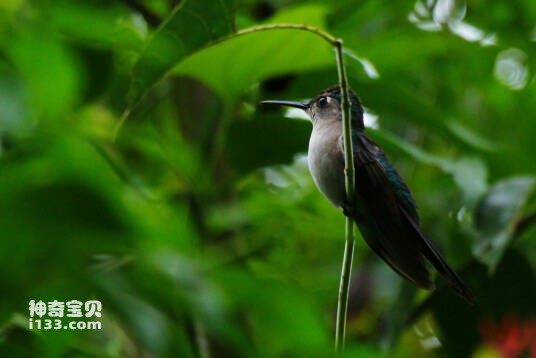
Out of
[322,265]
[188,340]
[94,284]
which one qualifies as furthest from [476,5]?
[94,284]

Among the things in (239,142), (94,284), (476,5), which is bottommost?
(94,284)

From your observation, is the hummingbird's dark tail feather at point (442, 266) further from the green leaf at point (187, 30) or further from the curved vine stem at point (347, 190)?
the green leaf at point (187, 30)

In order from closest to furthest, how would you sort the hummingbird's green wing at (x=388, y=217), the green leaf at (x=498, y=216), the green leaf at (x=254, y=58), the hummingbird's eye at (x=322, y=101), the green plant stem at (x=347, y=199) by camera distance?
the green plant stem at (x=347, y=199), the hummingbird's green wing at (x=388, y=217), the hummingbird's eye at (x=322, y=101), the green leaf at (x=254, y=58), the green leaf at (x=498, y=216)

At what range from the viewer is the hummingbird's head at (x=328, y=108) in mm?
1260

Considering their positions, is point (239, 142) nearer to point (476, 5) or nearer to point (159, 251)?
point (159, 251)

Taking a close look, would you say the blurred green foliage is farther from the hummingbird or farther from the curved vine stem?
the curved vine stem

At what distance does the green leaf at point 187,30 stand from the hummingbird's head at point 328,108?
0.16 metres

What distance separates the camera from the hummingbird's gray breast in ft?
3.94

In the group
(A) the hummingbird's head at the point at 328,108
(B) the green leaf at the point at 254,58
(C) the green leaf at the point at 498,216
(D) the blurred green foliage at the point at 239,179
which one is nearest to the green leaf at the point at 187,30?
(D) the blurred green foliage at the point at 239,179

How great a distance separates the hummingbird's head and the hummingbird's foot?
14 centimetres

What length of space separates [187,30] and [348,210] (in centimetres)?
46

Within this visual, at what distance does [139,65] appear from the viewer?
4.99 ft

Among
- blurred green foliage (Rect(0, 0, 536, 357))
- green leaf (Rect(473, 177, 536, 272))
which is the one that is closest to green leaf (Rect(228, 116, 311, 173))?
blurred green foliage (Rect(0, 0, 536, 357))

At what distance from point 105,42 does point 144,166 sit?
1381 millimetres
